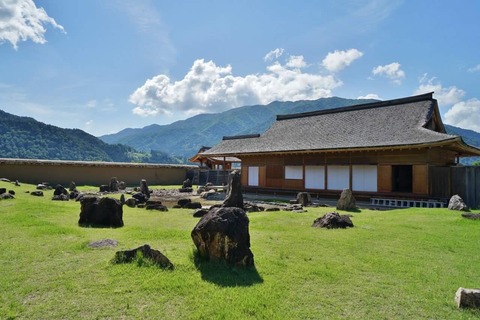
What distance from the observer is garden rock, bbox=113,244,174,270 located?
5.84m

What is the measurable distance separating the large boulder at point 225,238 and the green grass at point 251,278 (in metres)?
0.25

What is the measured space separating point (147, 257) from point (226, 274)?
4.91ft

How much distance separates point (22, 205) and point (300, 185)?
1681 centimetres

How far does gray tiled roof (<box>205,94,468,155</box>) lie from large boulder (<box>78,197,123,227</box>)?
14.2m

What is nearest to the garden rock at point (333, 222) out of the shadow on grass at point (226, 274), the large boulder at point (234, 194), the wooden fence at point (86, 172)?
the large boulder at point (234, 194)

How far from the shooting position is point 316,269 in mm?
6008

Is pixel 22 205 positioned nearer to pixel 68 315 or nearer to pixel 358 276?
pixel 68 315

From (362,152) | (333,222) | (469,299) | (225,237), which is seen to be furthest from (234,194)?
(469,299)

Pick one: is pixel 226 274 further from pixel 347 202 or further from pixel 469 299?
pixel 347 202

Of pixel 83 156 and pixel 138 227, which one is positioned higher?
pixel 83 156

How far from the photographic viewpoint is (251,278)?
5500 millimetres

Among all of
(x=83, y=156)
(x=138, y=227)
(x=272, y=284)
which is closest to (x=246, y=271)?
(x=272, y=284)

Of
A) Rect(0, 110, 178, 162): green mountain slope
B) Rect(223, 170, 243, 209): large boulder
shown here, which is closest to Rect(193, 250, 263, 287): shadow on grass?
Rect(223, 170, 243, 209): large boulder

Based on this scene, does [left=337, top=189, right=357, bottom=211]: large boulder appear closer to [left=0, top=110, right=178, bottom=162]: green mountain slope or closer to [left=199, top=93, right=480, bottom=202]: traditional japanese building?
[left=199, top=93, right=480, bottom=202]: traditional japanese building
